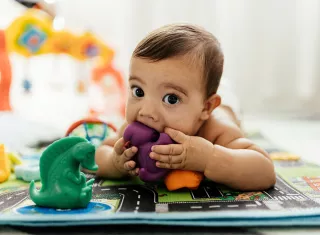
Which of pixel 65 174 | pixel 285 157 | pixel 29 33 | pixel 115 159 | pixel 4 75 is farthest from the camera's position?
pixel 29 33

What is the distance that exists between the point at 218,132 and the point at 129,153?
208mm

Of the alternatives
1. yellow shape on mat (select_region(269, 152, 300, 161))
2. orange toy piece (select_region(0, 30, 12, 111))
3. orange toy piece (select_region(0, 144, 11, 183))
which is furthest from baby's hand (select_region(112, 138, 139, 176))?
orange toy piece (select_region(0, 30, 12, 111))

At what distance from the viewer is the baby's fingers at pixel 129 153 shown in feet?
2.86

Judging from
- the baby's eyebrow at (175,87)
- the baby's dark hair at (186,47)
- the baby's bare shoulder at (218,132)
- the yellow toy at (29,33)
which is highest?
the yellow toy at (29,33)

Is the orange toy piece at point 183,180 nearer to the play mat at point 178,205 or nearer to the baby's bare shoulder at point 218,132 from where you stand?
the play mat at point 178,205

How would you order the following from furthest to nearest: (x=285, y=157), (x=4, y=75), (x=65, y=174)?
(x=4, y=75) → (x=285, y=157) → (x=65, y=174)

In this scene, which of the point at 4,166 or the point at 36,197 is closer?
the point at 36,197

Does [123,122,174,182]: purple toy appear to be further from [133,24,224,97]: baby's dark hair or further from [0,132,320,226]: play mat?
[133,24,224,97]: baby's dark hair

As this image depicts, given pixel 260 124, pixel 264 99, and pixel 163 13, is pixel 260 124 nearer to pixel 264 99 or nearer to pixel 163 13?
pixel 264 99

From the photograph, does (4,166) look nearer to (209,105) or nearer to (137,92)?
(137,92)

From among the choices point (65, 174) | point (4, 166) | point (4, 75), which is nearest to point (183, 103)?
point (65, 174)

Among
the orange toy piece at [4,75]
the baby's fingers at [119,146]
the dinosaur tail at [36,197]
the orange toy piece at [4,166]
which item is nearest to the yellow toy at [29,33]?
the orange toy piece at [4,75]

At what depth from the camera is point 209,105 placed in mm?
937

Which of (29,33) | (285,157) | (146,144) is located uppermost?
(29,33)
